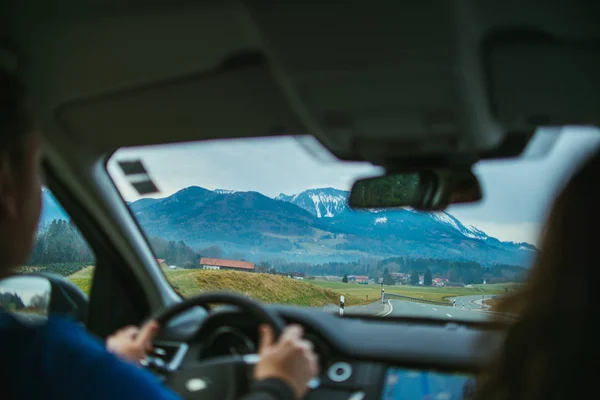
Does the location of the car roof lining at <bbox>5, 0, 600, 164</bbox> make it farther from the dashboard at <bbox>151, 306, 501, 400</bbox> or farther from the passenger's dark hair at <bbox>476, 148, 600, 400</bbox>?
the passenger's dark hair at <bbox>476, 148, 600, 400</bbox>

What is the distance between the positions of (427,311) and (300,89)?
140cm

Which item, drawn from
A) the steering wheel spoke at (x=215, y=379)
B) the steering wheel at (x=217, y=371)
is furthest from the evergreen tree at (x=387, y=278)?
the steering wheel spoke at (x=215, y=379)

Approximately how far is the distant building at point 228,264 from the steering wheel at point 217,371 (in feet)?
2.32

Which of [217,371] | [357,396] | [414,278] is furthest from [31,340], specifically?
[414,278]

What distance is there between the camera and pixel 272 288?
3.58 meters

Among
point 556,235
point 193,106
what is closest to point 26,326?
point 556,235

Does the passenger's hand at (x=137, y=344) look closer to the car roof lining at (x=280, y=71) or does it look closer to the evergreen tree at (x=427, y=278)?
the car roof lining at (x=280, y=71)

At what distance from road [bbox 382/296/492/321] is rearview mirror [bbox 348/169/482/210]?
0.55m

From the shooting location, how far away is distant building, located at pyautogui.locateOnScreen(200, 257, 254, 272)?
12.0 feet

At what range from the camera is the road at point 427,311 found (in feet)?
10.5

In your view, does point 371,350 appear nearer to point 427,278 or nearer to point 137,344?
point 427,278

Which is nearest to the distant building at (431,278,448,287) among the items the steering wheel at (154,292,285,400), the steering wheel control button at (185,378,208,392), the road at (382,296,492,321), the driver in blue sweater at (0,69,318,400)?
the road at (382,296,492,321)

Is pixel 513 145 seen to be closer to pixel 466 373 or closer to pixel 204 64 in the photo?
pixel 466 373

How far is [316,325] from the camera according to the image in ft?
10.2
